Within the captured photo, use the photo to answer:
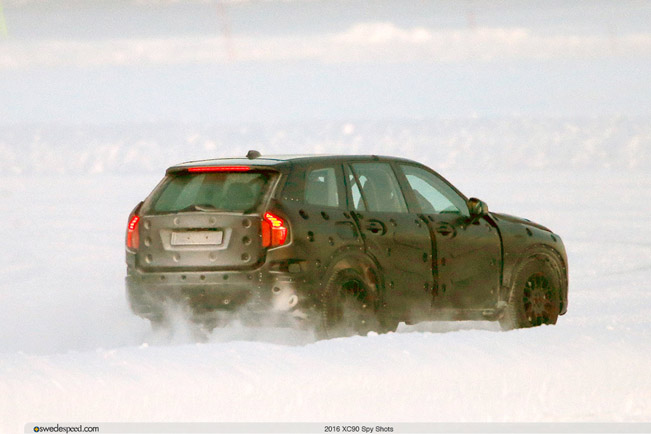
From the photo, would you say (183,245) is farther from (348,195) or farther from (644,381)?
(644,381)

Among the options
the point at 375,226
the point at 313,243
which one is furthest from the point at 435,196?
the point at 313,243

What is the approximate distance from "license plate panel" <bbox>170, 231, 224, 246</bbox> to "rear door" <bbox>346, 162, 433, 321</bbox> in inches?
48.2

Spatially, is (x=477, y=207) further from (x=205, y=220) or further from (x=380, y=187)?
(x=205, y=220)

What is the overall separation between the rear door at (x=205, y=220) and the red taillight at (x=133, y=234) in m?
0.11

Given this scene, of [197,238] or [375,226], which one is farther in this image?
[375,226]

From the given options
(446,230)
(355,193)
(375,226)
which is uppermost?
(355,193)

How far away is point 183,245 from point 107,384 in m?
1.72

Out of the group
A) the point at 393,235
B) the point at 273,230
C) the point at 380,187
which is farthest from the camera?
the point at 380,187

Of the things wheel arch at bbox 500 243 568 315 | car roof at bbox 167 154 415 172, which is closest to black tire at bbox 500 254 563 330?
wheel arch at bbox 500 243 568 315

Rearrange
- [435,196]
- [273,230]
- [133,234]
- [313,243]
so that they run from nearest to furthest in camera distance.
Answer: [273,230]
[313,243]
[133,234]
[435,196]

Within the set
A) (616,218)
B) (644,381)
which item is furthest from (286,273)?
(616,218)

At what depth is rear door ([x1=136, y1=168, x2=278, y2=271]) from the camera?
10617 millimetres

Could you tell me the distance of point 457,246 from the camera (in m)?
12.0

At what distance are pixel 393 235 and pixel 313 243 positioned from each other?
99 cm
